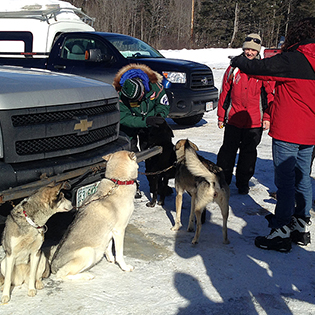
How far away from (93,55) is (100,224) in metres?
5.21

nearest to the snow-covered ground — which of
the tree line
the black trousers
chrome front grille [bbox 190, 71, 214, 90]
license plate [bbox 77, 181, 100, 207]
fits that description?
license plate [bbox 77, 181, 100, 207]

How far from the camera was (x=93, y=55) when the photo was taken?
24.2 feet

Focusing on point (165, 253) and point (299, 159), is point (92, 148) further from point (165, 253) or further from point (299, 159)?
point (299, 159)

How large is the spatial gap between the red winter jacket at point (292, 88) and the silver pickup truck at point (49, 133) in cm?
143

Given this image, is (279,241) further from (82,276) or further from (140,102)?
(140,102)

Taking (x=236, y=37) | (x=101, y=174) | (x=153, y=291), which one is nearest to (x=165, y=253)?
(x=153, y=291)

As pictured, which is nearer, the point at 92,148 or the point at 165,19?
the point at 92,148

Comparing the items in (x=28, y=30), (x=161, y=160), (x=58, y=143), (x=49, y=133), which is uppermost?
(x=28, y=30)

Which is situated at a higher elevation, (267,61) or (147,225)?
(267,61)

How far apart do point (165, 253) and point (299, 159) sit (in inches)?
61.6

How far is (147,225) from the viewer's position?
164 inches

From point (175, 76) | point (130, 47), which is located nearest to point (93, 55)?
point (130, 47)

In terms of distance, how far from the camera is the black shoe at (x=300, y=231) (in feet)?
12.3

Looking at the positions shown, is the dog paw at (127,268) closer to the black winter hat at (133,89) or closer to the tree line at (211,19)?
the black winter hat at (133,89)
